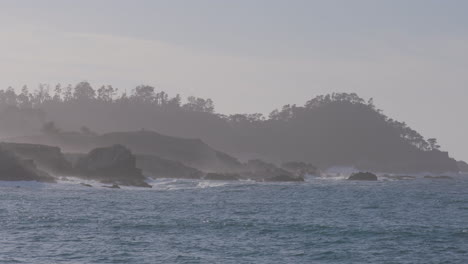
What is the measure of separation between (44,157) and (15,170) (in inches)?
568

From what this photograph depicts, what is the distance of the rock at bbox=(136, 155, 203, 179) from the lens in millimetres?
121938

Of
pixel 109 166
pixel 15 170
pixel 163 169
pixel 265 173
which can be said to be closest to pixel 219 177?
pixel 163 169

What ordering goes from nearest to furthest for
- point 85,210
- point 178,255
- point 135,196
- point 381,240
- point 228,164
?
point 178,255
point 381,240
point 85,210
point 135,196
point 228,164

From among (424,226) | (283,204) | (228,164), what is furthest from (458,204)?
(228,164)

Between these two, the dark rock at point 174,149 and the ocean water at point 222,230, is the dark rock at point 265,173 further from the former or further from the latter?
the ocean water at point 222,230

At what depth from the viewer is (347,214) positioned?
51.2m

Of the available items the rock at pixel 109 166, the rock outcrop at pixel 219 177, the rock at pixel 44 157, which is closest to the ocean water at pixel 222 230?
the rock at pixel 44 157

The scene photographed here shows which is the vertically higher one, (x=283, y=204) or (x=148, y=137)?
(x=148, y=137)

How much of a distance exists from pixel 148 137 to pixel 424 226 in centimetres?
12402

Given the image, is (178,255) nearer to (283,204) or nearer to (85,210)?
(85,210)

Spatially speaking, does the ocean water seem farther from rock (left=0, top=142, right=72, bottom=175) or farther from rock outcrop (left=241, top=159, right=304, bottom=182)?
rock outcrop (left=241, top=159, right=304, bottom=182)

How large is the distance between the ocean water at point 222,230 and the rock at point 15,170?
47.2 feet

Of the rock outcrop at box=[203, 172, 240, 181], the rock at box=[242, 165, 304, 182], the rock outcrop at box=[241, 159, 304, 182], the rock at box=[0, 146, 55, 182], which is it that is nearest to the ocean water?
the rock at box=[0, 146, 55, 182]

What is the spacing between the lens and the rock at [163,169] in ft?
400
